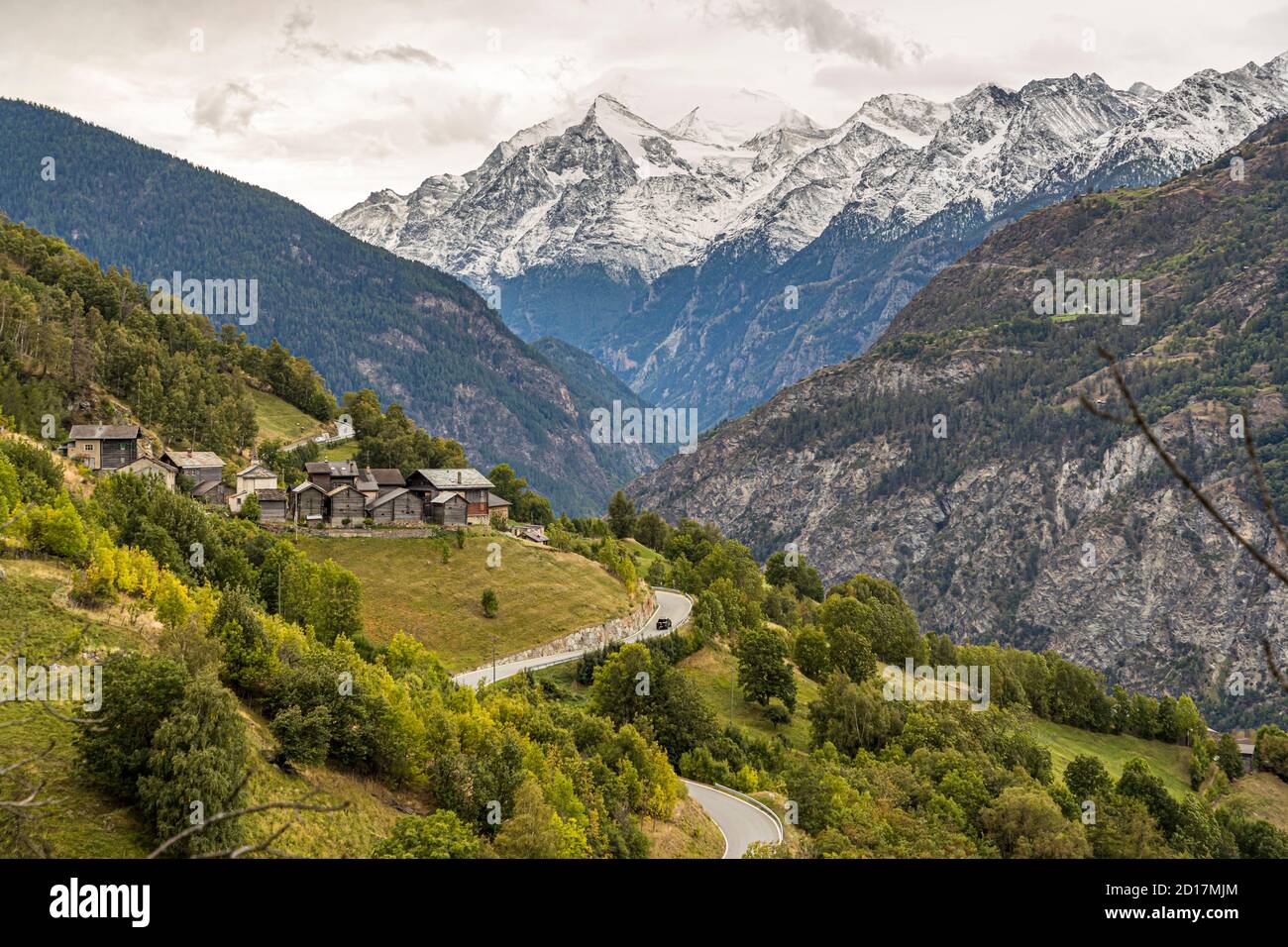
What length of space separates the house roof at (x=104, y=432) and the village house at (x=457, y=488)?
23783mm

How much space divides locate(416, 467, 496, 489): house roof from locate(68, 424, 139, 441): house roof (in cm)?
2445

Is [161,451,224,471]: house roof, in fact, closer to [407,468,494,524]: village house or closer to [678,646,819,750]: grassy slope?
[407,468,494,524]: village house

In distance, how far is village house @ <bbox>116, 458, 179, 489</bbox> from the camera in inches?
3253

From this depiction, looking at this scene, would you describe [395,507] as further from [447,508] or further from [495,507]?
[495,507]

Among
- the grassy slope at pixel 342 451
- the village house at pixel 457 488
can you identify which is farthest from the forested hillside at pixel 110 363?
the village house at pixel 457 488

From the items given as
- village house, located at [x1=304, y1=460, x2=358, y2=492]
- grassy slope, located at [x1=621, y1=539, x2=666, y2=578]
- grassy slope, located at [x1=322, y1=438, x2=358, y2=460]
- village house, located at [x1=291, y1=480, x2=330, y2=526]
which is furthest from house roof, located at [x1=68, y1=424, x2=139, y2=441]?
grassy slope, located at [x1=621, y1=539, x2=666, y2=578]

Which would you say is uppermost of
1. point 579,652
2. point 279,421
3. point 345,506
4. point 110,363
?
point 110,363

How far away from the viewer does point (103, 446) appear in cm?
8612

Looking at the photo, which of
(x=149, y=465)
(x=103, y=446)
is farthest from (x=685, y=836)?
(x=103, y=446)

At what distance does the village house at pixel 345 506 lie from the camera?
9125 centimetres

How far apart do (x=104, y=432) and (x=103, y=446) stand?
1.16 meters
